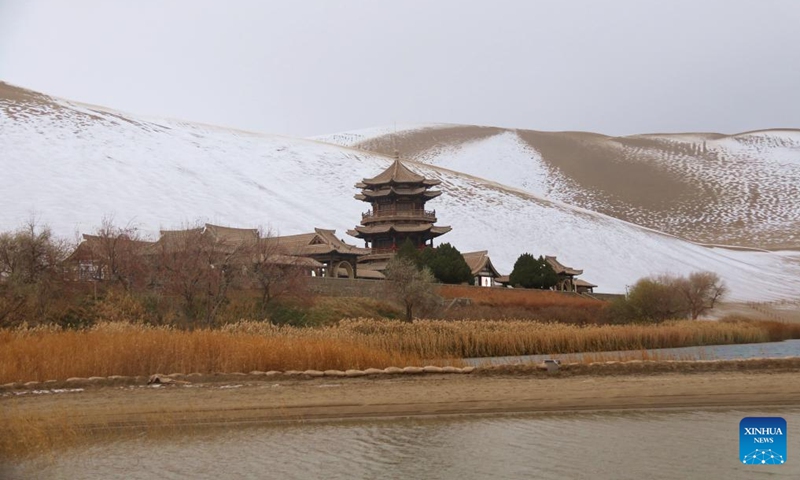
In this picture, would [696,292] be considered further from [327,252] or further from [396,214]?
[327,252]

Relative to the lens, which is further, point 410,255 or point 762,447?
point 410,255

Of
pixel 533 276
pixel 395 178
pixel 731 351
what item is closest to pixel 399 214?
pixel 395 178

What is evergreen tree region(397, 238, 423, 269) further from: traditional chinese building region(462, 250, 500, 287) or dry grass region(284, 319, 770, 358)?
dry grass region(284, 319, 770, 358)

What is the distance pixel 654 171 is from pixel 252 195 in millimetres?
97379

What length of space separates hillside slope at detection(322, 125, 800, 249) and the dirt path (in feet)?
326

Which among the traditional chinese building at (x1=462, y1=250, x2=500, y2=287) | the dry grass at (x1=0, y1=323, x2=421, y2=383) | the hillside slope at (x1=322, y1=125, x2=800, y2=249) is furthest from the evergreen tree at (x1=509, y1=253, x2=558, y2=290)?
the hillside slope at (x1=322, y1=125, x2=800, y2=249)

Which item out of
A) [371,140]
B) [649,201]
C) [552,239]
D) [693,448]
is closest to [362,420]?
[693,448]

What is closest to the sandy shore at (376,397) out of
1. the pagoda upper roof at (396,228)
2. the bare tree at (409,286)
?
the bare tree at (409,286)

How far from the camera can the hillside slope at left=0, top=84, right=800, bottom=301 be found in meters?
62.3

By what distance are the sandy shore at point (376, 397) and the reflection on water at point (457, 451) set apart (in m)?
0.59

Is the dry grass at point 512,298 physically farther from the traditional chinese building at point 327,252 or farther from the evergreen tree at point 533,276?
the traditional chinese building at point 327,252

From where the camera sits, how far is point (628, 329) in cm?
2723

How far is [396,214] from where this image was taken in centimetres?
5666

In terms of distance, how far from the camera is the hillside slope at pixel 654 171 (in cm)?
12044
